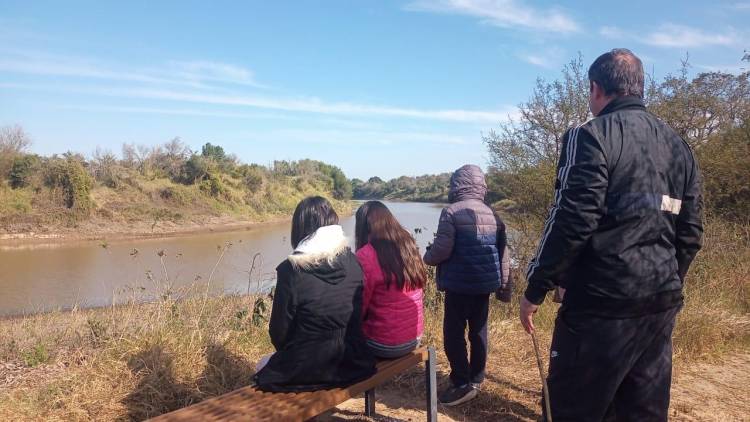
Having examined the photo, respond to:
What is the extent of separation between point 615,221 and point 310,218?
63.8 inches

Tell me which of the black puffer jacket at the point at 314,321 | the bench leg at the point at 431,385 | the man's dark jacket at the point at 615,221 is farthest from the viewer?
the bench leg at the point at 431,385

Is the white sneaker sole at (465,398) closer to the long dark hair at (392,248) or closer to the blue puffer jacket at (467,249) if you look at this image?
the blue puffer jacket at (467,249)

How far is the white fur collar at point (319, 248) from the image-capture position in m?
2.89

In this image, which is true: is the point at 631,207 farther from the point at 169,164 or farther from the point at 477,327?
the point at 169,164

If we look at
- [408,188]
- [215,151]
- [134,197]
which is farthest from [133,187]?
[408,188]

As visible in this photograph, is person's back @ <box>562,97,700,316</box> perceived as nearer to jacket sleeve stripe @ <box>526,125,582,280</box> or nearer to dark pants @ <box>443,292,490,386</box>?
jacket sleeve stripe @ <box>526,125,582,280</box>

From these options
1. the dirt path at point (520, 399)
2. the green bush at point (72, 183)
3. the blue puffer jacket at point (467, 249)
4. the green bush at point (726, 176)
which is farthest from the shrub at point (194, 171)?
the blue puffer jacket at point (467, 249)

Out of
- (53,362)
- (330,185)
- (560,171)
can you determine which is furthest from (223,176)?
(560,171)

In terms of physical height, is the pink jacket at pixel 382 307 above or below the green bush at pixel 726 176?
below

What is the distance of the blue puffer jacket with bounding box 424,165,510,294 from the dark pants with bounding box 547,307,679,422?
1.45 m

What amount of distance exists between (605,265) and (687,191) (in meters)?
0.58

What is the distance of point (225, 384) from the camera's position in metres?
4.07

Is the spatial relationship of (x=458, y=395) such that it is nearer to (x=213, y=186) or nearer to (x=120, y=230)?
(x=120, y=230)

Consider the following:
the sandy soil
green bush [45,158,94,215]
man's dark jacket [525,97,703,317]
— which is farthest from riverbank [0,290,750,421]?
green bush [45,158,94,215]
